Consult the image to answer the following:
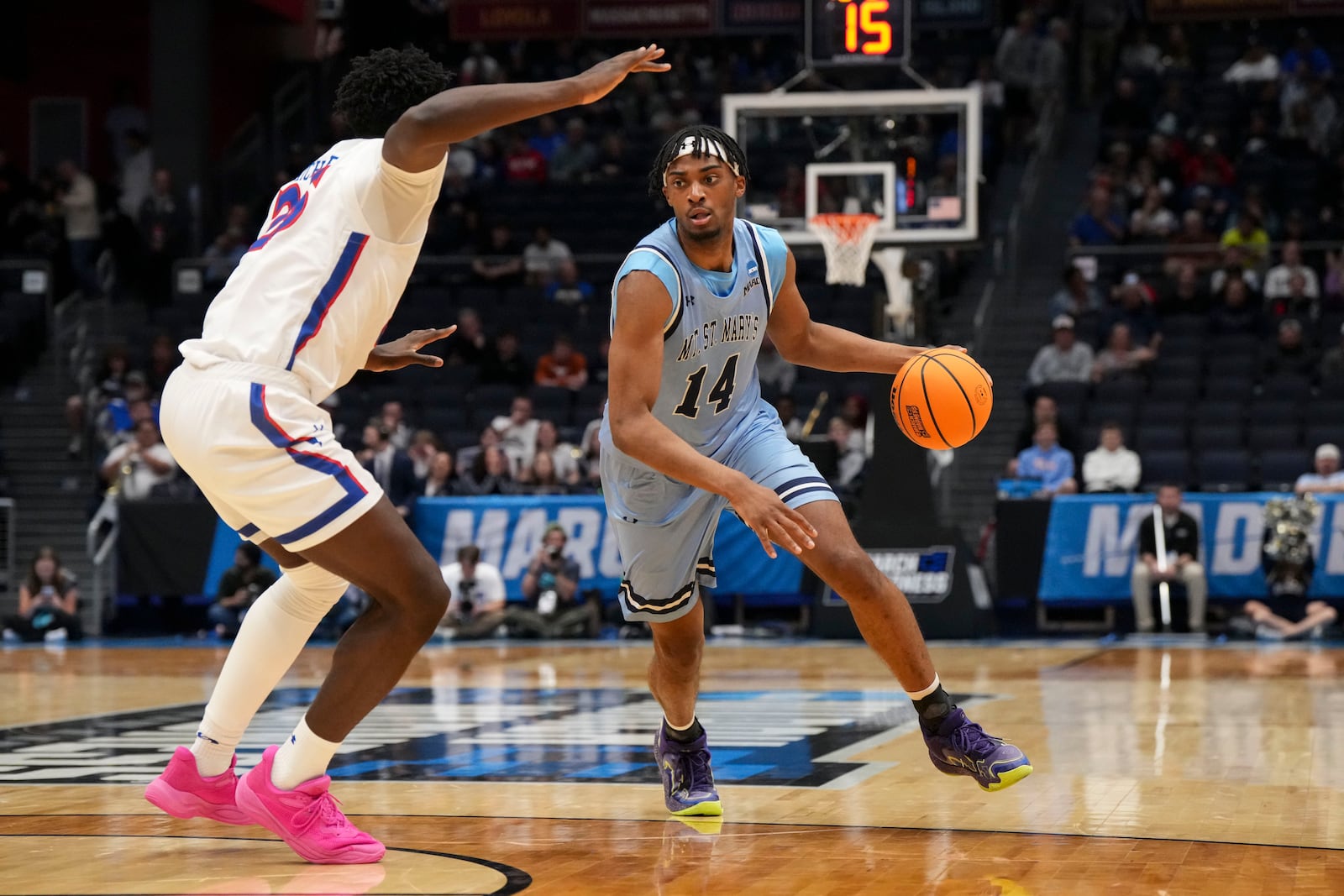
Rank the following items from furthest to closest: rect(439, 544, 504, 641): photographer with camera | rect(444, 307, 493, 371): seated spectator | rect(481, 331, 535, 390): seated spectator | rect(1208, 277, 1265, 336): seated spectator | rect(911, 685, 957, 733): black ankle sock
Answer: rect(444, 307, 493, 371): seated spectator < rect(481, 331, 535, 390): seated spectator < rect(1208, 277, 1265, 336): seated spectator < rect(439, 544, 504, 641): photographer with camera < rect(911, 685, 957, 733): black ankle sock

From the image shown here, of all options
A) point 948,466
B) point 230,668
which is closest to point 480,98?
point 230,668

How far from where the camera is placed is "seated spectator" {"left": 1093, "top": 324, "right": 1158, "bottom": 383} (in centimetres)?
1709

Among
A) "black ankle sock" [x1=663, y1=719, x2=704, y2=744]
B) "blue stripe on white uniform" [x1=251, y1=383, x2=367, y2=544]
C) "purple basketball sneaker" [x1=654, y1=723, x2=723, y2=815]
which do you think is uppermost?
"blue stripe on white uniform" [x1=251, y1=383, x2=367, y2=544]

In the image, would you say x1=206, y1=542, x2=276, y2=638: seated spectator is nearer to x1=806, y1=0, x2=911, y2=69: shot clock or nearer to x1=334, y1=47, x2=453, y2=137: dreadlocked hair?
x1=806, y1=0, x2=911, y2=69: shot clock

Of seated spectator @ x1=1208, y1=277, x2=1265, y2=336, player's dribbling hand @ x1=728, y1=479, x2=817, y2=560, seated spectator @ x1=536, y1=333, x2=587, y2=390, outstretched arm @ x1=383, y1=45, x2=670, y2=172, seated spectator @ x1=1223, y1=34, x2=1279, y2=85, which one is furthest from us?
seated spectator @ x1=1223, y1=34, x2=1279, y2=85

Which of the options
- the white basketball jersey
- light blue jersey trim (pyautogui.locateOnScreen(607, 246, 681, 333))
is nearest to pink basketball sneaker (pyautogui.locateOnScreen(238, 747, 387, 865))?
the white basketball jersey

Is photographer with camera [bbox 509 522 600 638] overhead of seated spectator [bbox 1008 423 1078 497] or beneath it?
beneath

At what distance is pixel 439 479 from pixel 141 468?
9.77 ft

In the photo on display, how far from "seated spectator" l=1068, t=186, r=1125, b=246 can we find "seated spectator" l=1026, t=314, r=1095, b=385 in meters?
2.01

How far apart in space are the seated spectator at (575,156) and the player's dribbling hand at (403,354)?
1697 centimetres

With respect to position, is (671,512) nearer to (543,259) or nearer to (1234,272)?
(1234,272)

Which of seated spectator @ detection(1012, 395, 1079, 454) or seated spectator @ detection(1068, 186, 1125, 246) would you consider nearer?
seated spectator @ detection(1012, 395, 1079, 454)

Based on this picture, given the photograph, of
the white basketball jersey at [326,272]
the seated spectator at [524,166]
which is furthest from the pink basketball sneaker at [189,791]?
the seated spectator at [524,166]

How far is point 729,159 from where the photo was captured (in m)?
5.37
